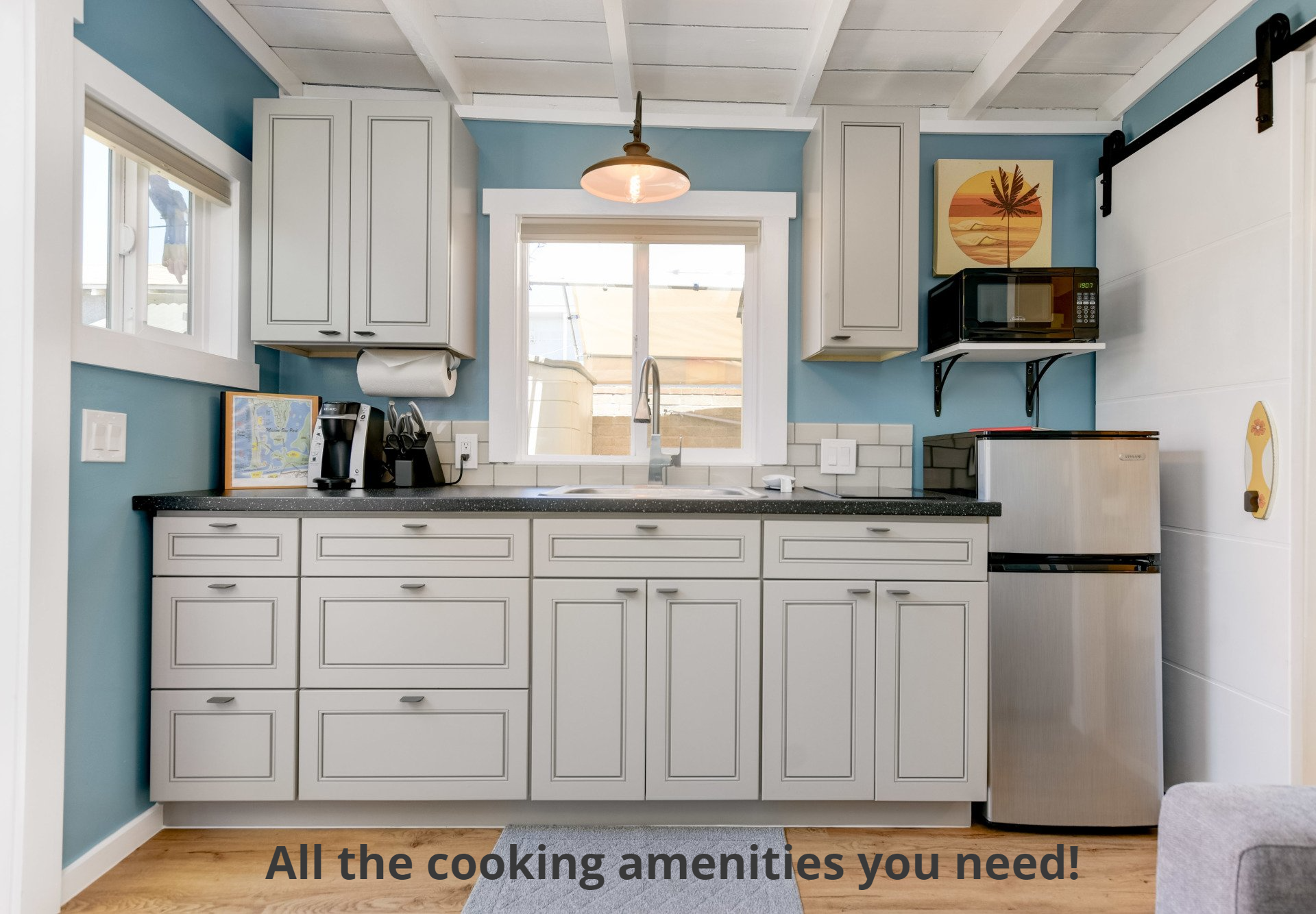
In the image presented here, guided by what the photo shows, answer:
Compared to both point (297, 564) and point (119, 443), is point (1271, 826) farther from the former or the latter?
point (119, 443)

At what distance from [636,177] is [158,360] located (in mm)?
1447

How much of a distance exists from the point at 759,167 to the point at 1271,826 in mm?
2472

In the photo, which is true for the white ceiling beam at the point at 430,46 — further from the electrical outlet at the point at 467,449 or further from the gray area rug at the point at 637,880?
the gray area rug at the point at 637,880

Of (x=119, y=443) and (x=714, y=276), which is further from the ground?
(x=714, y=276)

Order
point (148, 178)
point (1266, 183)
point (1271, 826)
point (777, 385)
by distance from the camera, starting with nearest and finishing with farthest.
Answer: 1. point (1271, 826)
2. point (1266, 183)
3. point (148, 178)
4. point (777, 385)

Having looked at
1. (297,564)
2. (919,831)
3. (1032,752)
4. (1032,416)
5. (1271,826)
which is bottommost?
(919,831)

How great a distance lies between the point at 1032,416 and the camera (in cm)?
275


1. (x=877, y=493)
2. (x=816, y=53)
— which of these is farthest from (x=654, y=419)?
(x=816, y=53)

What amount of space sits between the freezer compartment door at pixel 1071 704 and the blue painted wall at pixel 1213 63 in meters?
1.59

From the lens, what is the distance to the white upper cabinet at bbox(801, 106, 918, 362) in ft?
7.91

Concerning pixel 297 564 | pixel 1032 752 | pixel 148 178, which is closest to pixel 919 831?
pixel 1032 752

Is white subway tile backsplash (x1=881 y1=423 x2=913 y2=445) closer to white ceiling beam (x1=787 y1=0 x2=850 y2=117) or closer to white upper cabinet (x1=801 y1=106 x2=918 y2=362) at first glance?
white upper cabinet (x1=801 y1=106 x2=918 y2=362)

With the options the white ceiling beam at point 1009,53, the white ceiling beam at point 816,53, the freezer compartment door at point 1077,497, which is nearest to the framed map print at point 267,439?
the white ceiling beam at point 816,53

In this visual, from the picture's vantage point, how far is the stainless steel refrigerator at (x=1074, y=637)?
203 cm
